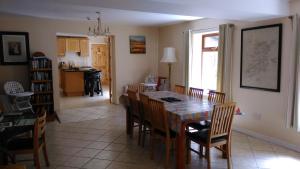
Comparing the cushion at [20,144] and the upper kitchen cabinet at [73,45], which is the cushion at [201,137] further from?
the upper kitchen cabinet at [73,45]

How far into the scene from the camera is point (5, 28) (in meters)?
5.28

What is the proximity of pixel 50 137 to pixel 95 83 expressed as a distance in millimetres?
4436

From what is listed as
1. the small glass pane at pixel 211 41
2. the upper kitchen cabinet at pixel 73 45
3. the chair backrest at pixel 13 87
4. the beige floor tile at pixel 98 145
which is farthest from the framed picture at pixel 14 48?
the small glass pane at pixel 211 41

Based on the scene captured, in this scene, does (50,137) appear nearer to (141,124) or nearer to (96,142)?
(96,142)

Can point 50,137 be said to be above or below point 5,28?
below

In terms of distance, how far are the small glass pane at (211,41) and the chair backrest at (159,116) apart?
8.97 ft

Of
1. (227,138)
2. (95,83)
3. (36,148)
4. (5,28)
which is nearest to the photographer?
(36,148)

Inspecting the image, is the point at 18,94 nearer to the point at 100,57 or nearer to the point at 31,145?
the point at 31,145

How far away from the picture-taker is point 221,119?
2.85 metres

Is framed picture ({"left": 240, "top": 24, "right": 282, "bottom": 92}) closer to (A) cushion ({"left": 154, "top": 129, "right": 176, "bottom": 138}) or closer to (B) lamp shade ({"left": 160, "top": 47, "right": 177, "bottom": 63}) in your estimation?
(A) cushion ({"left": 154, "top": 129, "right": 176, "bottom": 138})

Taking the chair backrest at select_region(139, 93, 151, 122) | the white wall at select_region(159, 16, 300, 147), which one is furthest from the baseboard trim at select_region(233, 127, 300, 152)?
the chair backrest at select_region(139, 93, 151, 122)

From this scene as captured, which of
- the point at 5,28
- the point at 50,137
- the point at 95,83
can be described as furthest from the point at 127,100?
the point at 95,83

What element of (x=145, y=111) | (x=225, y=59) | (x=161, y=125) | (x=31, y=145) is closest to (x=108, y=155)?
(x=145, y=111)

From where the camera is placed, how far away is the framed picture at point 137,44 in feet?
22.3
